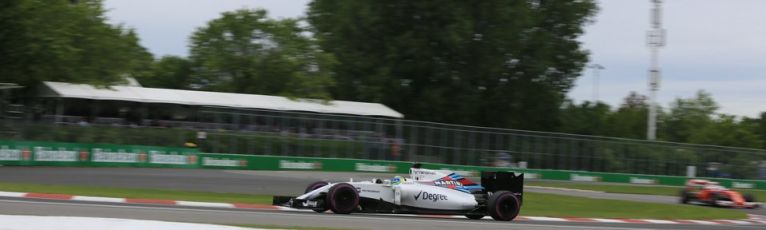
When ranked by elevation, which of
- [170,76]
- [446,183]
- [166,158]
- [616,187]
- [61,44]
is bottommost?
[616,187]

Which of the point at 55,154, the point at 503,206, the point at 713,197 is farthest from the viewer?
the point at 55,154

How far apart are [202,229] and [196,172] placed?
17.9 m

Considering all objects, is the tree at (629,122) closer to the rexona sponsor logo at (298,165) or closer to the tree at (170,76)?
the tree at (170,76)

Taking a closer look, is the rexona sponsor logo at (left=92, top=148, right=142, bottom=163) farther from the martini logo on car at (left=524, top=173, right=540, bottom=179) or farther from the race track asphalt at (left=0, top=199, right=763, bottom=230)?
the martini logo on car at (left=524, top=173, right=540, bottom=179)

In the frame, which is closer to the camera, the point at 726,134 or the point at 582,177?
the point at 582,177

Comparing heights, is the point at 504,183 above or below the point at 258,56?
below

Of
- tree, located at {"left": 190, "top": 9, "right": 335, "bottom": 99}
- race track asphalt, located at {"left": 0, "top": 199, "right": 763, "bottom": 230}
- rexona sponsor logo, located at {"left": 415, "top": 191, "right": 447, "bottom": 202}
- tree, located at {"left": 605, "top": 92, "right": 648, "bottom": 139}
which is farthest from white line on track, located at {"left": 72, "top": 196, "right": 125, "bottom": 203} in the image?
tree, located at {"left": 605, "top": 92, "right": 648, "bottom": 139}

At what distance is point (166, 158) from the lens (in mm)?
29406

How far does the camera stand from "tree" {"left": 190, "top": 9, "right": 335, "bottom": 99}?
45.4 m

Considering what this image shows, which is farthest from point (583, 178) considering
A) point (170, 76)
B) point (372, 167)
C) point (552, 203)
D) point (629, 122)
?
point (629, 122)

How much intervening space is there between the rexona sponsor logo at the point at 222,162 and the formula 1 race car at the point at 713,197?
15129mm

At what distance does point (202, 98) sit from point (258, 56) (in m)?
11.2

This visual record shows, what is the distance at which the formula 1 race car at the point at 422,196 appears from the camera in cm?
1410

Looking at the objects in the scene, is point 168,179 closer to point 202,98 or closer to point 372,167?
point 372,167
